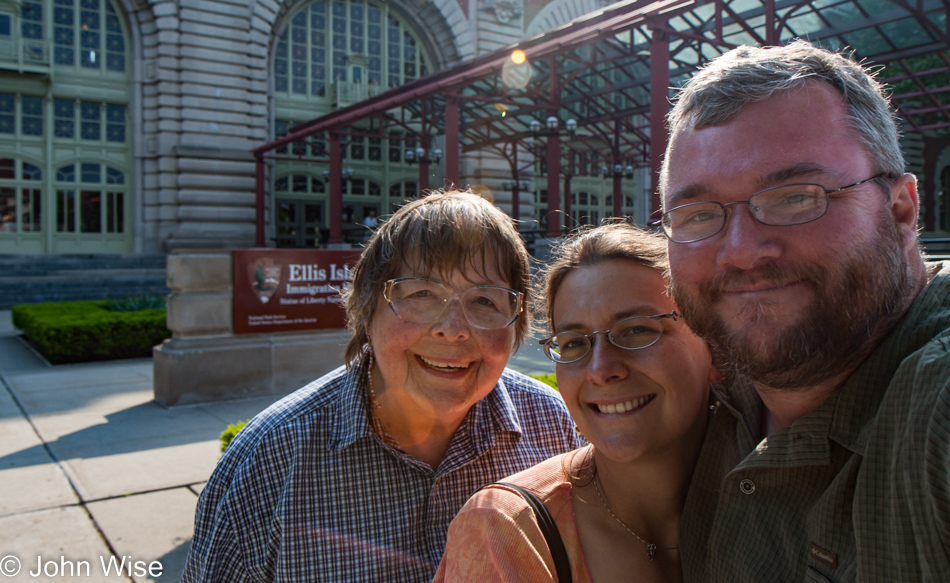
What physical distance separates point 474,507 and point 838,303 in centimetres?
93

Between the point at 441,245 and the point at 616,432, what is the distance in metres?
0.93

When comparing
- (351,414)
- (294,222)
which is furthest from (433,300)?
(294,222)

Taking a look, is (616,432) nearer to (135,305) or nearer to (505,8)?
(135,305)

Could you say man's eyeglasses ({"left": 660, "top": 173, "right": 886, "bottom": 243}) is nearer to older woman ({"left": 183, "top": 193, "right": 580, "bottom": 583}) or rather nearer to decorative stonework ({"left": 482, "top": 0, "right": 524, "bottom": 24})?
older woman ({"left": 183, "top": 193, "right": 580, "bottom": 583})

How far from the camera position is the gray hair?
1.39 m

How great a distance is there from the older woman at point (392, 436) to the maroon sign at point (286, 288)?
224 inches

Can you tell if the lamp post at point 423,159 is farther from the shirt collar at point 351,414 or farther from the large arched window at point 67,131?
the shirt collar at point 351,414

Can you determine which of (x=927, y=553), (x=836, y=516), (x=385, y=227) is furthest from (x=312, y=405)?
(x=927, y=553)

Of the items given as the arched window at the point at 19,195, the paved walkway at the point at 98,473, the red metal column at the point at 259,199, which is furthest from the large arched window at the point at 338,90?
the paved walkway at the point at 98,473

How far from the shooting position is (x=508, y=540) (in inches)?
61.7

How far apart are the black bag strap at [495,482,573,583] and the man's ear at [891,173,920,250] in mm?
991

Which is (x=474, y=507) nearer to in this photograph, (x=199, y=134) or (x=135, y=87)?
(x=199, y=134)

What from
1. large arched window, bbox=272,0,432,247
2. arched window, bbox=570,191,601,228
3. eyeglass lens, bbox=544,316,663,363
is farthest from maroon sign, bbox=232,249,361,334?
arched window, bbox=570,191,601,228

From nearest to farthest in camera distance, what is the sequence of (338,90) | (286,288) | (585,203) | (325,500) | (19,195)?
1. (325,500)
2. (286,288)
3. (19,195)
4. (338,90)
5. (585,203)
